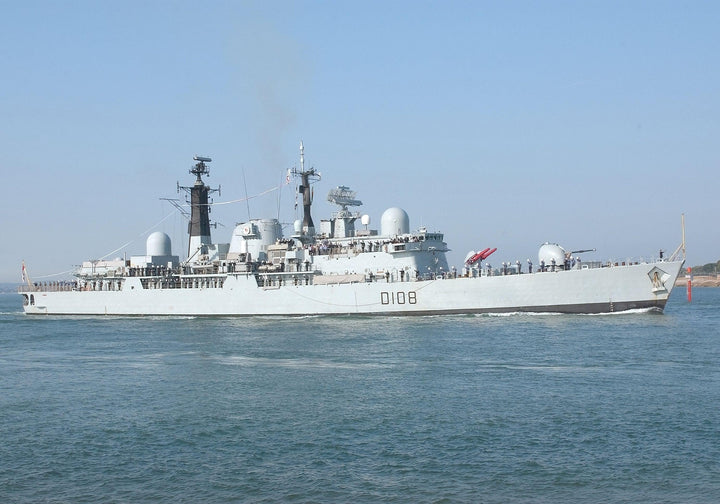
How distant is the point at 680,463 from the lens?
48.8ft

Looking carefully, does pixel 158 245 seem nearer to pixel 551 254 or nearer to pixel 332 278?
pixel 332 278

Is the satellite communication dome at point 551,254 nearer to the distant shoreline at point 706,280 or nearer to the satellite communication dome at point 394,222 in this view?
the satellite communication dome at point 394,222

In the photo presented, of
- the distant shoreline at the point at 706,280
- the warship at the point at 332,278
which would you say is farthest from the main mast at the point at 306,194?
the distant shoreline at the point at 706,280

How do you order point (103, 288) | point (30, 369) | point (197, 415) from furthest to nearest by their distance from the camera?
point (103, 288) < point (30, 369) < point (197, 415)

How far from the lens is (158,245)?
5881cm

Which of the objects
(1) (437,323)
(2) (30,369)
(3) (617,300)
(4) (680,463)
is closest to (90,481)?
(4) (680,463)

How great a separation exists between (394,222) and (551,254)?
1122cm

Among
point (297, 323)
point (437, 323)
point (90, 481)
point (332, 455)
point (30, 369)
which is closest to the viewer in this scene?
point (90, 481)

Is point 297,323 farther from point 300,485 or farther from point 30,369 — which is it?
point 300,485

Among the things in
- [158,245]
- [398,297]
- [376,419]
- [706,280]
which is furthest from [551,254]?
[706,280]

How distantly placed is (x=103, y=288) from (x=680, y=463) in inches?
2018

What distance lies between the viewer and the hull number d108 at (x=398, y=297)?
43059 mm

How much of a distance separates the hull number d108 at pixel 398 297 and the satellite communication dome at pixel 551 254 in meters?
7.80

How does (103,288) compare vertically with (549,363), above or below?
above
